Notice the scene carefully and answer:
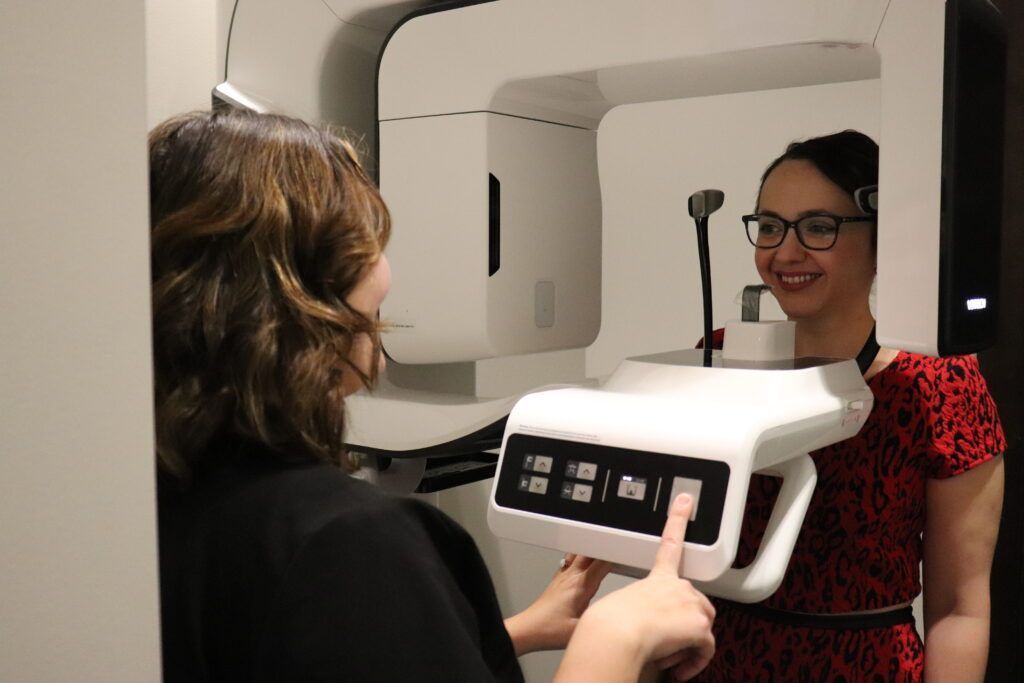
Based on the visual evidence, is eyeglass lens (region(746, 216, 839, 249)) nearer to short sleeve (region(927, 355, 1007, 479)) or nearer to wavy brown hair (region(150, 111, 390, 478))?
short sleeve (region(927, 355, 1007, 479))

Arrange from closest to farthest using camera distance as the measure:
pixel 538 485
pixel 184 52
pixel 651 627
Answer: pixel 651 627 < pixel 538 485 < pixel 184 52

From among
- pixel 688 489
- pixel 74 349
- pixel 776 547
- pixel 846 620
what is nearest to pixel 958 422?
pixel 846 620

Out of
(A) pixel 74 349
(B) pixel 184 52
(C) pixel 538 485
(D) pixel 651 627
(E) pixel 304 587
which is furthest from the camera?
(B) pixel 184 52

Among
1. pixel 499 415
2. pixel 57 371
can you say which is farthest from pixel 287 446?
pixel 499 415

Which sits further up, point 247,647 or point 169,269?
point 169,269

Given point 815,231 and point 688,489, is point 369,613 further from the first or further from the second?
point 815,231

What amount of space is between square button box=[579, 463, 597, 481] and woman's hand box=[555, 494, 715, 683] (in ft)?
0.33

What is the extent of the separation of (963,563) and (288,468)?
3.33ft

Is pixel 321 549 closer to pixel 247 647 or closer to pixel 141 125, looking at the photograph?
pixel 247 647

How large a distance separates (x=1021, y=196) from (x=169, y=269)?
1.89m

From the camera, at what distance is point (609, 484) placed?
988mm

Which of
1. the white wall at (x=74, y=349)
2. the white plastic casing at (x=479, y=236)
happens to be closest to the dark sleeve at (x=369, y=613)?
the white wall at (x=74, y=349)

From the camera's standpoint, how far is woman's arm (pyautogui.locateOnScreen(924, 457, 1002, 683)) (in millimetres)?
1301

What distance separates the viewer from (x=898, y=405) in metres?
1.31
